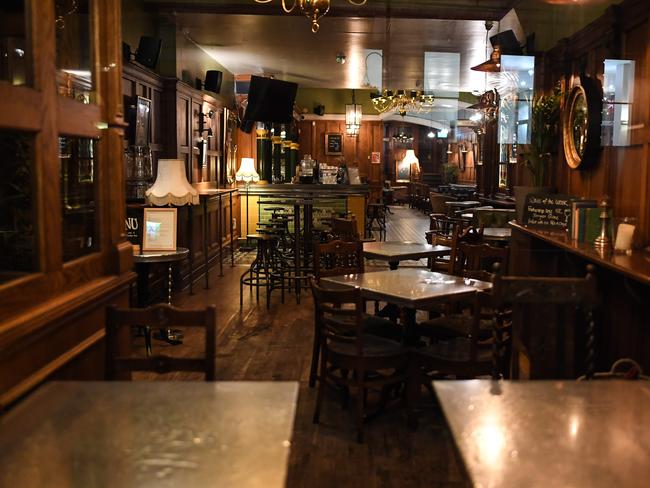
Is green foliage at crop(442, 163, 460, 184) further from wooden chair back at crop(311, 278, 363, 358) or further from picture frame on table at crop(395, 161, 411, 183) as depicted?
wooden chair back at crop(311, 278, 363, 358)

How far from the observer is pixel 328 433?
374 cm

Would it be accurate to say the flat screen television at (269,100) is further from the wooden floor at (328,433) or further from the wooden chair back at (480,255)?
the wooden chair back at (480,255)

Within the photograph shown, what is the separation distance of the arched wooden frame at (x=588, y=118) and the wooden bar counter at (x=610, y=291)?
28.4 inches

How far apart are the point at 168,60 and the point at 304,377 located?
526cm

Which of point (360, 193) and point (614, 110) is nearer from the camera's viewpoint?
point (614, 110)

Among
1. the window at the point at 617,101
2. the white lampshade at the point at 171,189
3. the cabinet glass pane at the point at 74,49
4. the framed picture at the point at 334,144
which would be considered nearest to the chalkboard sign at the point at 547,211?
the window at the point at 617,101

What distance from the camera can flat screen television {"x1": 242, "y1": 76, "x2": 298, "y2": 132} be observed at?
35.3 ft

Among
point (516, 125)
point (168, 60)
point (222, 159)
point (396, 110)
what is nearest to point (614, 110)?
point (516, 125)

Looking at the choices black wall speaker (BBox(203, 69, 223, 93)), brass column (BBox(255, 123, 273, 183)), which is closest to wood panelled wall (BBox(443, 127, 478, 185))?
brass column (BBox(255, 123, 273, 183))

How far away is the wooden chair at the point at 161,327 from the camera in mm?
2369

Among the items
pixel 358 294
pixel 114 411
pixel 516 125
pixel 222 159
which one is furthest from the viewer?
pixel 222 159

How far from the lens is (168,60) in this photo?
27.7 ft

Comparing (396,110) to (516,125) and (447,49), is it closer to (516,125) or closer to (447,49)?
(447,49)

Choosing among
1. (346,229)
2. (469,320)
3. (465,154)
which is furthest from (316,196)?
(465,154)
